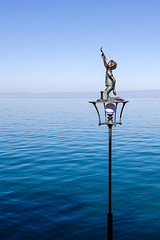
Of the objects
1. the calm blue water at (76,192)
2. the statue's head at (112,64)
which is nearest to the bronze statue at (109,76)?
the statue's head at (112,64)

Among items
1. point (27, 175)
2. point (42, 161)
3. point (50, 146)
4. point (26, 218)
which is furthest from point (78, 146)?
point (26, 218)

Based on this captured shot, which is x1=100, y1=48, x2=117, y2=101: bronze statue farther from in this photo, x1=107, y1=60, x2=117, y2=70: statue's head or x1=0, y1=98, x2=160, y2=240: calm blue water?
x1=0, y1=98, x2=160, y2=240: calm blue water

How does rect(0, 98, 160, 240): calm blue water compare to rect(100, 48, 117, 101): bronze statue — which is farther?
rect(0, 98, 160, 240): calm blue water

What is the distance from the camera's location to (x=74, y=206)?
13.4m

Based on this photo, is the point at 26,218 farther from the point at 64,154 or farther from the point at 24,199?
the point at 64,154

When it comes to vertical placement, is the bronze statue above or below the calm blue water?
above

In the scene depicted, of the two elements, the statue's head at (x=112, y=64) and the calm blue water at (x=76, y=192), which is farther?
the calm blue water at (x=76, y=192)

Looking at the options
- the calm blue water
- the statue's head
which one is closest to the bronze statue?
the statue's head

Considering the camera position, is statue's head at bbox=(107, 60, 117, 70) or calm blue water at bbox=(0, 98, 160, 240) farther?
calm blue water at bbox=(0, 98, 160, 240)

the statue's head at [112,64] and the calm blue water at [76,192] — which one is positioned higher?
the statue's head at [112,64]

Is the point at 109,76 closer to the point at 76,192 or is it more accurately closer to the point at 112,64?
the point at 112,64

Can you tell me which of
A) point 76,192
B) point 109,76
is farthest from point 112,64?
point 76,192

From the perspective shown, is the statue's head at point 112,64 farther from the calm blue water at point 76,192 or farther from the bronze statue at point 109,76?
the calm blue water at point 76,192

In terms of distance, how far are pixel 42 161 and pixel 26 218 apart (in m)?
10.1
